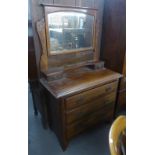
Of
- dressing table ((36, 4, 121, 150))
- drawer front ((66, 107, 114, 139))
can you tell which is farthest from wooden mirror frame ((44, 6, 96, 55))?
drawer front ((66, 107, 114, 139))

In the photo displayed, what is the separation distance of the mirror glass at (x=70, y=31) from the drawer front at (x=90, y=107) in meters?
0.63

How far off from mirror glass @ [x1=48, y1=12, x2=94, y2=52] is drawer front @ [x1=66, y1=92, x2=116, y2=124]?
630mm

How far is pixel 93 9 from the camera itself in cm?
155

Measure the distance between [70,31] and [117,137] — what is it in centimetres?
116

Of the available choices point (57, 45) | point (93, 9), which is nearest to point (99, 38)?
point (93, 9)

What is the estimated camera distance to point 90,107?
1461 millimetres

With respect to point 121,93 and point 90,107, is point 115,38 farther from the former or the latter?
point 90,107

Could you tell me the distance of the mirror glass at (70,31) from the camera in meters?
1.37

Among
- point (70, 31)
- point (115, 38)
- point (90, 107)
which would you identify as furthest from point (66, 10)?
point (90, 107)

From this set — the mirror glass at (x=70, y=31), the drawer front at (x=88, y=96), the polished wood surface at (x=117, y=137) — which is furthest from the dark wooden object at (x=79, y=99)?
the polished wood surface at (x=117, y=137)

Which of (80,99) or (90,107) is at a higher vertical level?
(80,99)

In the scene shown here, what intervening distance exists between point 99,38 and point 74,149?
1.35m

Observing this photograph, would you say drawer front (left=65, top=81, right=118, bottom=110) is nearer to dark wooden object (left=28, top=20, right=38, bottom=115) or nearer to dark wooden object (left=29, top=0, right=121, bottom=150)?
dark wooden object (left=29, top=0, right=121, bottom=150)
